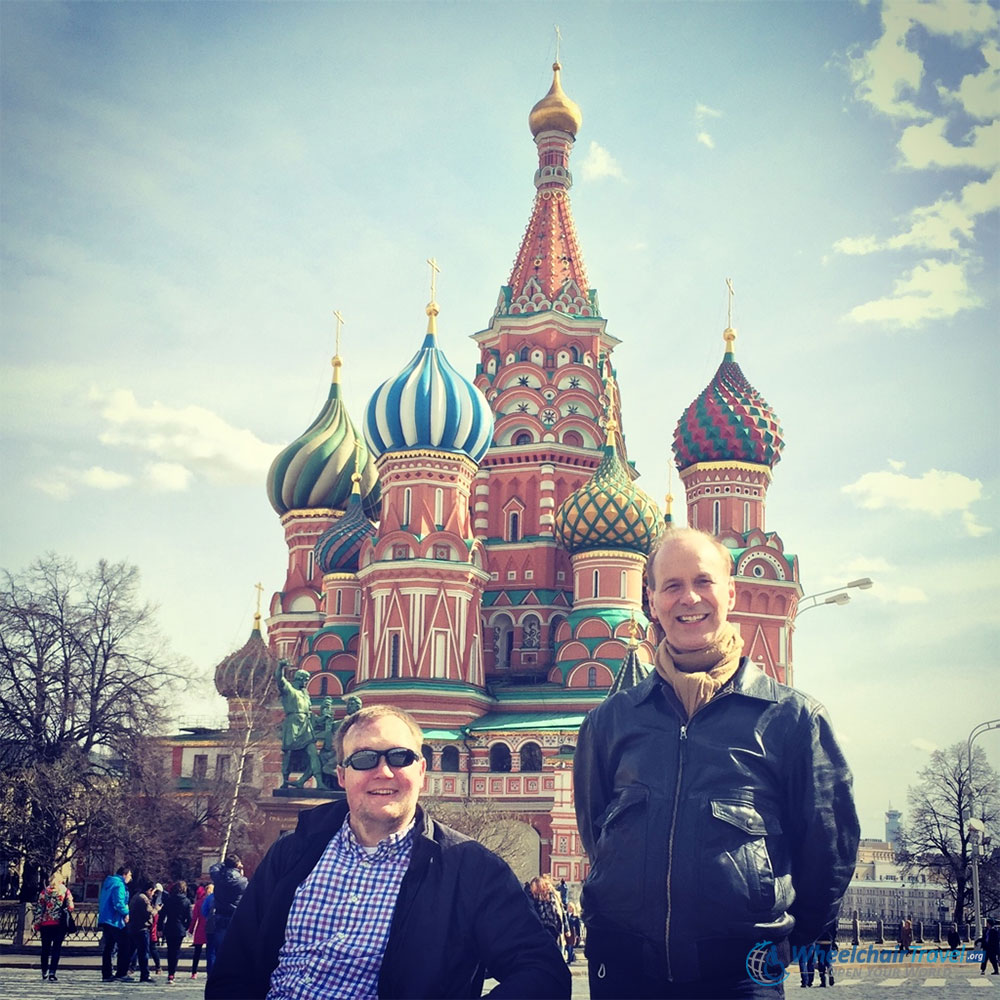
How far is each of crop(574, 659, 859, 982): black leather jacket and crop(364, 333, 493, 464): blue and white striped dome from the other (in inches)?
1438

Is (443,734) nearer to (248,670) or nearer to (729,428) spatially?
(248,670)

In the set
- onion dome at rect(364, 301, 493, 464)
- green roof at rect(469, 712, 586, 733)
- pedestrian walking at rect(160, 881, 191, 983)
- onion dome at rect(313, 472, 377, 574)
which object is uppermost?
onion dome at rect(364, 301, 493, 464)

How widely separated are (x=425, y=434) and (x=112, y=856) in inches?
636

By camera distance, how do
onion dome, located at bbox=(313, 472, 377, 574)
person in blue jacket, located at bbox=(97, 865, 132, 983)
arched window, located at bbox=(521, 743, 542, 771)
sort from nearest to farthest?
person in blue jacket, located at bbox=(97, 865, 132, 983) → arched window, located at bbox=(521, 743, 542, 771) → onion dome, located at bbox=(313, 472, 377, 574)

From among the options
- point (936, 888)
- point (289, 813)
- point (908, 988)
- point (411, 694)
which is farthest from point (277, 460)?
point (908, 988)

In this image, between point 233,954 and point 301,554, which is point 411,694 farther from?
point 233,954

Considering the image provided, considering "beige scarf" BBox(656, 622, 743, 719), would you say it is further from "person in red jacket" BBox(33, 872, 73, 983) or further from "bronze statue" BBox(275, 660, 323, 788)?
"bronze statue" BBox(275, 660, 323, 788)

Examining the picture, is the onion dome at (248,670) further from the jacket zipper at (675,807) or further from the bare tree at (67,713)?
the jacket zipper at (675,807)

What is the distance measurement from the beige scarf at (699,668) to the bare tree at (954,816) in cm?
3795

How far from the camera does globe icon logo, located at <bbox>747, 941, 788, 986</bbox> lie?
4426 mm

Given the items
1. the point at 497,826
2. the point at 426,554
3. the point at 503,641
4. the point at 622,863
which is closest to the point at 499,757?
the point at 497,826

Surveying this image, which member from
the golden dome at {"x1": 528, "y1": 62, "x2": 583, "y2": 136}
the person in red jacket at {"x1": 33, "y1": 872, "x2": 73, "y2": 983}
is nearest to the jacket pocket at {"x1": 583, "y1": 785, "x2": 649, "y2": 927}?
the person in red jacket at {"x1": 33, "y1": 872, "x2": 73, "y2": 983}

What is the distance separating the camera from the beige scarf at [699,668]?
15.5 ft

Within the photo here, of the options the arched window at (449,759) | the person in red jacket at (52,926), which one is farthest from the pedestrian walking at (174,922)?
the arched window at (449,759)
